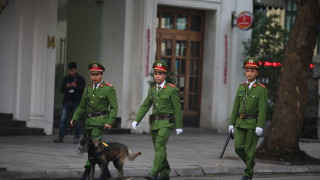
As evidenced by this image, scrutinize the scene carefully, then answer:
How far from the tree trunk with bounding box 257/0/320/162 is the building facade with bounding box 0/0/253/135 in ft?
22.6

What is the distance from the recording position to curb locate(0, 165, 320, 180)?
12.6m

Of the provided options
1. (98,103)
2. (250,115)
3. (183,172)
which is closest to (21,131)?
(183,172)

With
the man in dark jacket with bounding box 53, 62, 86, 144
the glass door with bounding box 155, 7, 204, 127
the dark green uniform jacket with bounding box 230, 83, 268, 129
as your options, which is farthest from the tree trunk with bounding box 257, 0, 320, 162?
the glass door with bounding box 155, 7, 204, 127

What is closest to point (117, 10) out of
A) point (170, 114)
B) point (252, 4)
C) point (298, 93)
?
point (252, 4)

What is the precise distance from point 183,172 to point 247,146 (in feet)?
6.34

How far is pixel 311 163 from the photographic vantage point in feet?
55.9

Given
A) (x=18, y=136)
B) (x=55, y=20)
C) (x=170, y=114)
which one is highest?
(x=55, y=20)

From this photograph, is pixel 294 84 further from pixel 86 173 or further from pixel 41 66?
pixel 41 66

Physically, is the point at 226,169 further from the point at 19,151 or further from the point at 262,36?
the point at 262,36

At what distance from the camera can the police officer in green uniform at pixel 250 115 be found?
42.6 feet

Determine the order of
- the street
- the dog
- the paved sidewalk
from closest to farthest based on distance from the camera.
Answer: the dog
the paved sidewalk
the street

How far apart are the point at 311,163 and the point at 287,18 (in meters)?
20.9

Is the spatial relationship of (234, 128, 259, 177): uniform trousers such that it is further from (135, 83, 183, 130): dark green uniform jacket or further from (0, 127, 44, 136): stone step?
(0, 127, 44, 136): stone step

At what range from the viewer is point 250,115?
1308 centimetres
